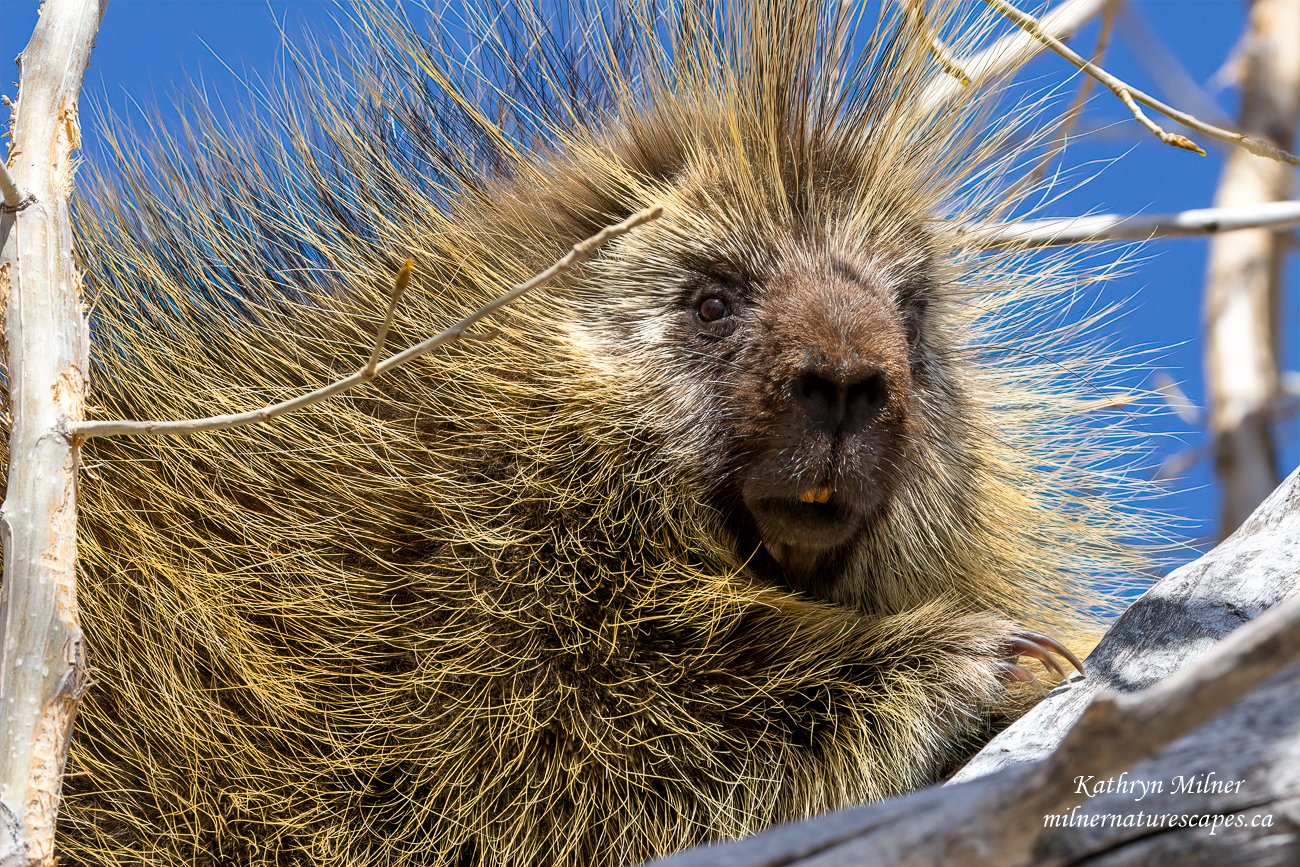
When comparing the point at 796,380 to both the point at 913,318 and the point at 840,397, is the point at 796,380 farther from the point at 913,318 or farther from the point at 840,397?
the point at 913,318

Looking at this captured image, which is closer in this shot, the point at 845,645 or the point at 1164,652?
the point at 1164,652

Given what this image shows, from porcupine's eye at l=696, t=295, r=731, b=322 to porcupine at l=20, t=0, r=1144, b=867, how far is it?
0.01 meters

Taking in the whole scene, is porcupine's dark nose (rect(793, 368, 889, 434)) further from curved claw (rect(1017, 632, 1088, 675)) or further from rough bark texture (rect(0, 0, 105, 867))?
rough bark texture (rect(0, 0, 105, 867))

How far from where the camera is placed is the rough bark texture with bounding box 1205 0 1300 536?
13.0ft

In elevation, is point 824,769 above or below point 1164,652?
below

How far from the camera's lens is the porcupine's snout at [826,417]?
6.25 feet

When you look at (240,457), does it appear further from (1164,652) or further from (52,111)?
(1164,652)

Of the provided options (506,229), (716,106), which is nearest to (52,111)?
(506,229)

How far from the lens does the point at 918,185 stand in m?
2.45

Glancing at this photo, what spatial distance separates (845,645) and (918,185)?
89cm

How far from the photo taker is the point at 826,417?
1.90 m

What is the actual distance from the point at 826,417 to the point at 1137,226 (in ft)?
2.79

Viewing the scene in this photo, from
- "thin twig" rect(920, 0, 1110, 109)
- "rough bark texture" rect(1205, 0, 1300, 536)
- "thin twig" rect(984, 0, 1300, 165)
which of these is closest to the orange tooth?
"thin twig" rect(984, 0, 1300, 165)

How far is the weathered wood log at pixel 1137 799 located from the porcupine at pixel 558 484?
0.98m
